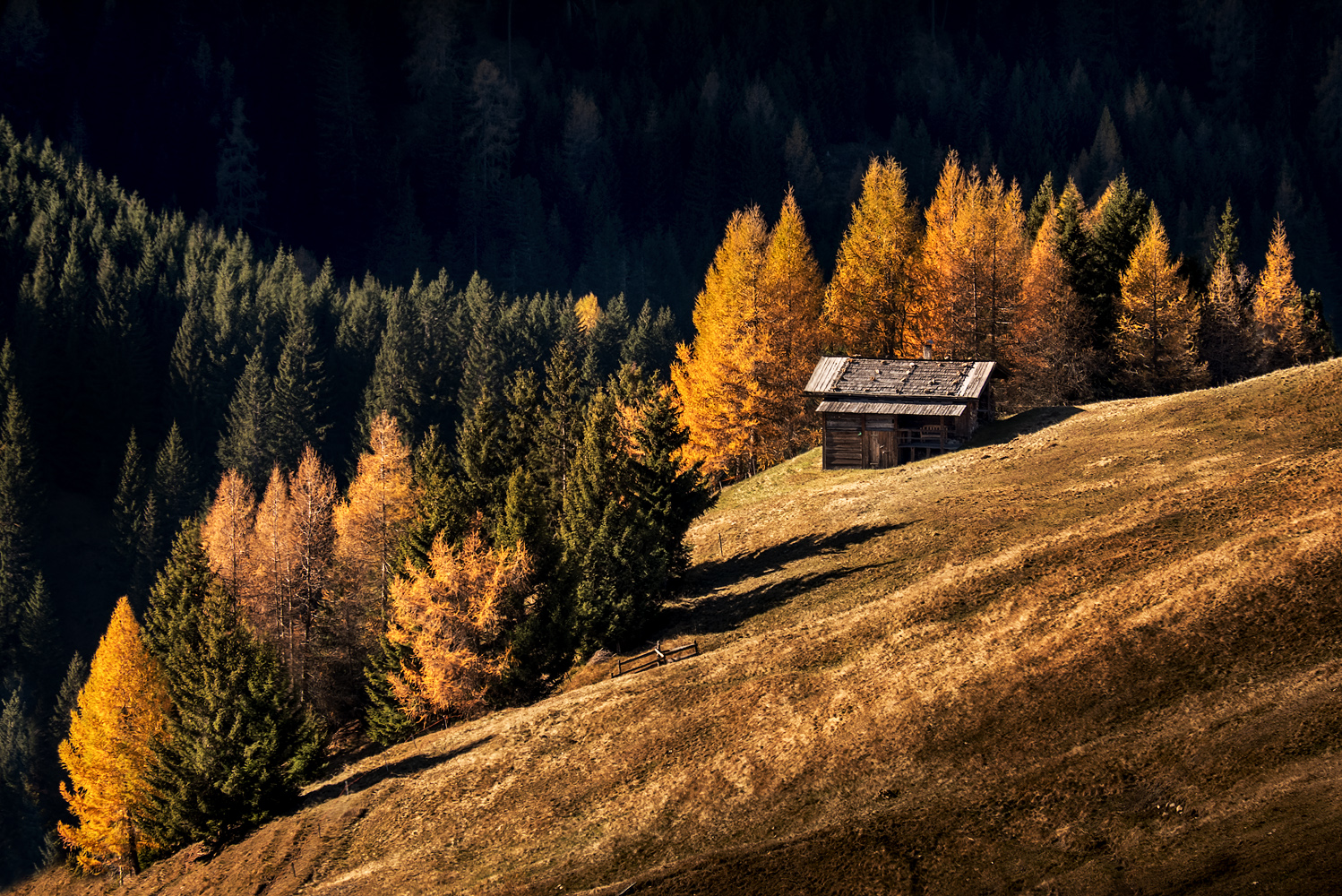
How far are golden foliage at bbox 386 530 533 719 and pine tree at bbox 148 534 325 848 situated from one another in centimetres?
431

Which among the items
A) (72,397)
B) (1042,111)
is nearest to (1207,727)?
(72,397)

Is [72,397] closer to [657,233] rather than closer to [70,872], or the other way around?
[70,872]

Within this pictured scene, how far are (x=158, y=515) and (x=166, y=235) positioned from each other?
4787 centimetres

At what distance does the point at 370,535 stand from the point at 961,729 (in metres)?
38.3

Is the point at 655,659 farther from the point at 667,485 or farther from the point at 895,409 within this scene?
the point at 895,409

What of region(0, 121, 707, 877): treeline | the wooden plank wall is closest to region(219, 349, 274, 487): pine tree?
region(0, 121, 707, 877): treeline

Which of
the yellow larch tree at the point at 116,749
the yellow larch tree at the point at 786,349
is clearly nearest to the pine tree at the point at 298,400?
the yellow larch tree at the point at 116,749

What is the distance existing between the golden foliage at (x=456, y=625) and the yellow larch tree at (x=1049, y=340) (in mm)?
33877

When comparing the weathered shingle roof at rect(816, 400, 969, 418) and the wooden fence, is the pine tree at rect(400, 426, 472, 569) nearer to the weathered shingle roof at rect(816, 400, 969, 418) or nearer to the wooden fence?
the wooden fence

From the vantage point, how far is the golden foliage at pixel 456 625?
48.5m

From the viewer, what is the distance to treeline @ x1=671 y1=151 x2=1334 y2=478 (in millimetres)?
70250

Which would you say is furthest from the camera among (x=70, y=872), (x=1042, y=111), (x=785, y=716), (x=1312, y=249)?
(x=1042, y=111)

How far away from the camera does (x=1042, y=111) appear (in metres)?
187

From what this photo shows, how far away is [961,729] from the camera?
32594 millimetres
